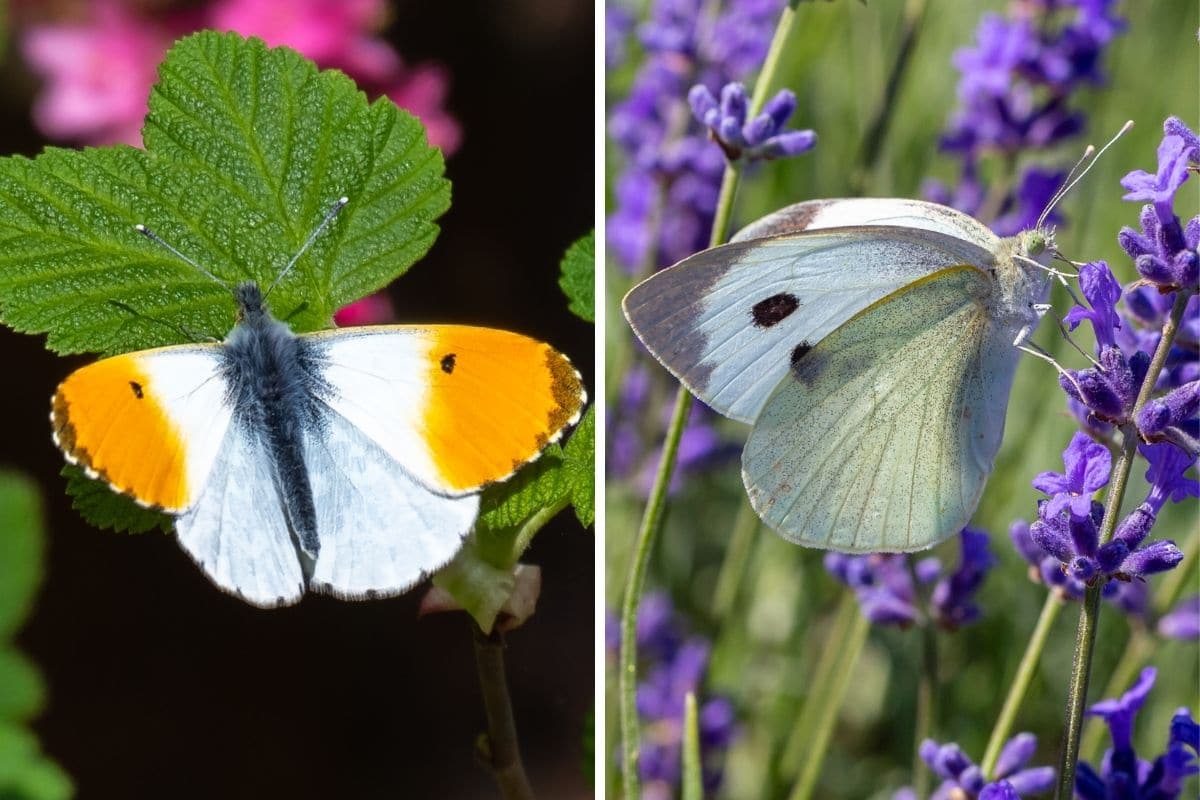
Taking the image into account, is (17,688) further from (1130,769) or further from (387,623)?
(1130,769)

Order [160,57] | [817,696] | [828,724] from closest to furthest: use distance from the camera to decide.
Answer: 1. [160,57]
2. [828,724]
3. [817,696]

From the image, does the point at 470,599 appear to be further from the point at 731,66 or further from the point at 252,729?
the point at 731,66

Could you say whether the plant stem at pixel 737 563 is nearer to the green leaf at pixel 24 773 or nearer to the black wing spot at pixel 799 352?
the black wing spot at pixel 799 352

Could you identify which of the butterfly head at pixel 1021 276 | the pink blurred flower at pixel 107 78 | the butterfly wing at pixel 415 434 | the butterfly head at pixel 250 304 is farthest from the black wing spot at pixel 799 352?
the pink blurred flower at pixel 107 78

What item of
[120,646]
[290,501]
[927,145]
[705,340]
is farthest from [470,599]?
[927,145]

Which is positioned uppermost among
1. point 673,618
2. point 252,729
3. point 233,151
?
point 233,151

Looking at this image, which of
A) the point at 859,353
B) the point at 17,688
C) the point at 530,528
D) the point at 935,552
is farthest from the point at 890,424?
the point at 17,688
